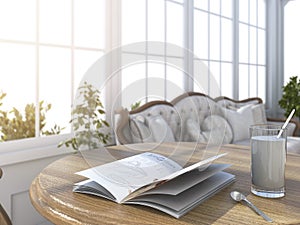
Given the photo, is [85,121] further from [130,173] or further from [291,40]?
[291,40]

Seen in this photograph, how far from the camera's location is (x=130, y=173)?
2.98 ft

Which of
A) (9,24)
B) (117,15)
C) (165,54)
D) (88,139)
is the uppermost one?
(117,15)

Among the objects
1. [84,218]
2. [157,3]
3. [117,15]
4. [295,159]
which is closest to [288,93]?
[157,3]

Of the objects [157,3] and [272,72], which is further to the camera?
[272,72]

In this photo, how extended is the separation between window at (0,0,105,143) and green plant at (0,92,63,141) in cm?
3

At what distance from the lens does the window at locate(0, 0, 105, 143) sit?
78.7 inches

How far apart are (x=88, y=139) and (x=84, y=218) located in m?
0.43

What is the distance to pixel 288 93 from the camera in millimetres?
4496

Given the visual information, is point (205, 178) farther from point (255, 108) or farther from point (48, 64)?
point (255, 108)

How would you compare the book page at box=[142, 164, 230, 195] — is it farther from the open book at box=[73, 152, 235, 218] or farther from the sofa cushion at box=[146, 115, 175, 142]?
the sofa cushion at box=[146, 115, 175, 142]

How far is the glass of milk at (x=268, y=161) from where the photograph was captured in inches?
33.9

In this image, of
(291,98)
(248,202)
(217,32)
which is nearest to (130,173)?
(248,202)

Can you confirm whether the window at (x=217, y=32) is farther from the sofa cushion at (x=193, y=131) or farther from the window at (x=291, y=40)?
the sofa cushion at (x=193, y=131)

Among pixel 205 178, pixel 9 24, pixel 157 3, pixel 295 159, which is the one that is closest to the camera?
pixel 205 178
